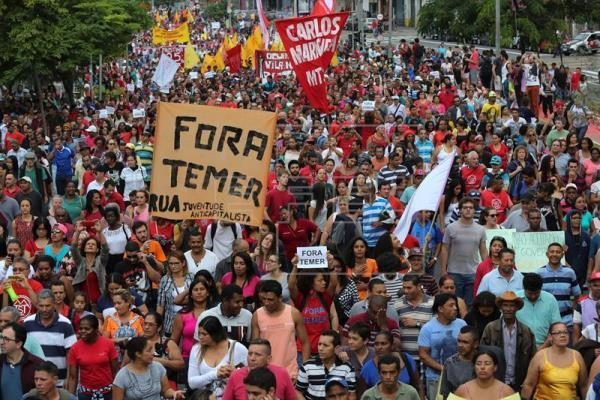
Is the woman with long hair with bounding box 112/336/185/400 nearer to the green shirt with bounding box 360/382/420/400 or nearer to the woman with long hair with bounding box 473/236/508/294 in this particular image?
the green shirt with bounding box 360/382/420/400

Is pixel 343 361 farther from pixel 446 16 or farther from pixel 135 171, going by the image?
pixel 446 16

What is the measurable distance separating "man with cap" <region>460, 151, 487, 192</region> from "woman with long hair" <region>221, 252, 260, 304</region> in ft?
17.3

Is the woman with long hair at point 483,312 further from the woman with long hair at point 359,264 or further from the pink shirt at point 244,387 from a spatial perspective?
the pink shirt at point 244,387

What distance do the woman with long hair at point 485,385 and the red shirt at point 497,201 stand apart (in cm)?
639

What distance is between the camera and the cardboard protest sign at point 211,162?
42.8 ft

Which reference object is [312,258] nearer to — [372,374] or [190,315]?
[190,315]

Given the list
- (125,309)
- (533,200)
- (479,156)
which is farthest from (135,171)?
(125,309)

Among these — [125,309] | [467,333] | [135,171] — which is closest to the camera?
[467,333]

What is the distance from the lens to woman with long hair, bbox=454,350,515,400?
31.2 ft

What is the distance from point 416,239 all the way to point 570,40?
162 ft

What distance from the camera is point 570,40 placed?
205ft

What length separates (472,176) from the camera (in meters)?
17.5

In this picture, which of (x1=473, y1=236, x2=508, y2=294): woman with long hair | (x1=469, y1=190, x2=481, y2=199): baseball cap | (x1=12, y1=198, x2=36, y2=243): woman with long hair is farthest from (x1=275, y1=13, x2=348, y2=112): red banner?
(x1=473, y1=236, x2=508, y2=294): woman with long hair

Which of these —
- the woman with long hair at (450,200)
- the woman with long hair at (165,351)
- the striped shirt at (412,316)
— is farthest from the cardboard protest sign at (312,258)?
the woman with long hair at (450,200)
